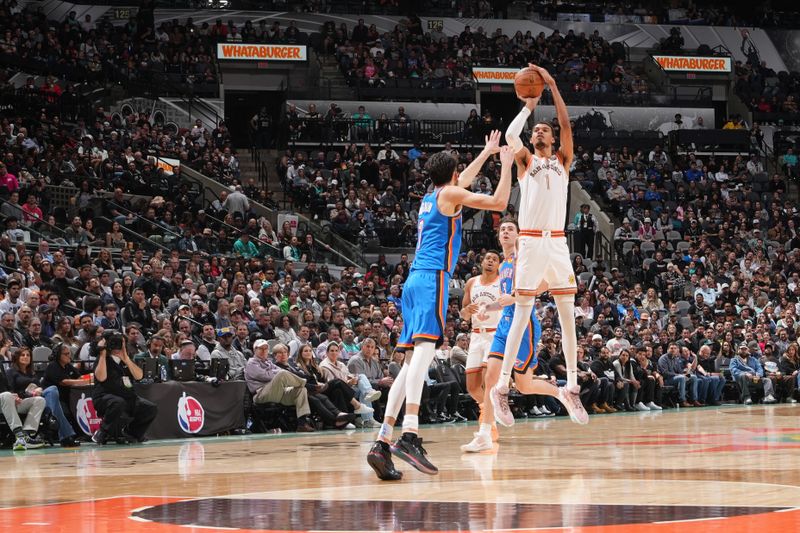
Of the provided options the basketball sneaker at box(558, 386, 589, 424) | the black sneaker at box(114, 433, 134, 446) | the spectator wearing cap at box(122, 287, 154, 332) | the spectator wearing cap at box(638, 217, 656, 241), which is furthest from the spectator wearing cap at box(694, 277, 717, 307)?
the basketball sneaker at box(558, 386, 589, 424)

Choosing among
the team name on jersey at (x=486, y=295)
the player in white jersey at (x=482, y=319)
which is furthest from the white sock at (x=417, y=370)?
the team name on jersey at (x=486, y=295)

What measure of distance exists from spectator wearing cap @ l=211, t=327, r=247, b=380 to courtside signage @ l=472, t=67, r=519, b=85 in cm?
2041

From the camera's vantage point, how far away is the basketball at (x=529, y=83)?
831cm

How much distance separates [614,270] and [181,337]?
1342 cm

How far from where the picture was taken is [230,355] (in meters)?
14.3

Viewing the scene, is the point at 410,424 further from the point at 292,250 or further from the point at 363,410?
the point at 292,250

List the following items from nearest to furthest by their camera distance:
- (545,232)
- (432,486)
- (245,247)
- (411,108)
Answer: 1. (432,486)
2. (545,232)
3. (245,247)
4. (411,108)

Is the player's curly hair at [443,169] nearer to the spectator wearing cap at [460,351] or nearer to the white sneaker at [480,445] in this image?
the white sneaker at [480,445]

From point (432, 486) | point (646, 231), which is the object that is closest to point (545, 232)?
point (432, 486)

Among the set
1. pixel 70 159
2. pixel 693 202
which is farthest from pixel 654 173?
pixel 70 159

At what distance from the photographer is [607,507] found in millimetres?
5797

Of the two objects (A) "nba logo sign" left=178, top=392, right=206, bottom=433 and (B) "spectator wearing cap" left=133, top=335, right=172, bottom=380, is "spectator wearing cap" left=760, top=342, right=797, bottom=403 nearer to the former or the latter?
(A) "nba logo sign" left=178, top=392, right=206, bottom=433

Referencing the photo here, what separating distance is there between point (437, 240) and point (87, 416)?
6222 millimetres

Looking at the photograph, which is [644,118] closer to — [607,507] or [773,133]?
[773,133]
